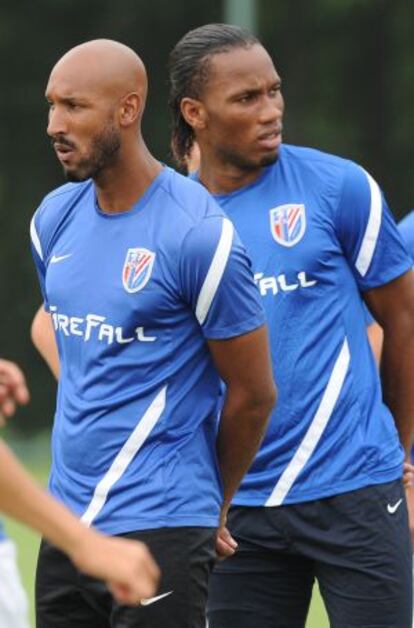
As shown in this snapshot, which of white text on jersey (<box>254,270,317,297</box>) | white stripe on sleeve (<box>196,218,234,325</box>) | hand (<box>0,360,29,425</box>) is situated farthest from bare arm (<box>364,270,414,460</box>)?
hand (<box>0,360,29,425</box>)

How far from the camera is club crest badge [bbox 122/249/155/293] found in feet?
17.4

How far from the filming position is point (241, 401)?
5.44 meters

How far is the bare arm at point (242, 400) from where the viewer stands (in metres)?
5.34

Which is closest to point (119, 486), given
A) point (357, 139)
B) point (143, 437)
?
point (143, 437)

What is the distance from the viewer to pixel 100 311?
5.38m

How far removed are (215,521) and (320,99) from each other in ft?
45.9

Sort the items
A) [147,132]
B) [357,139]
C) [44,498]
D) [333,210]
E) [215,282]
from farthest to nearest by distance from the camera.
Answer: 1. [357,139]
2. [147,132]
3. [333,210]
4. [215,282]
5. [44,498]

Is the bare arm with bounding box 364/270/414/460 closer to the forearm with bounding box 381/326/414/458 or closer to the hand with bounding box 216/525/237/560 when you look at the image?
the forearm with bounding box 381/326/414/458

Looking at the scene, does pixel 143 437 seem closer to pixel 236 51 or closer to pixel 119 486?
pixel 119 486

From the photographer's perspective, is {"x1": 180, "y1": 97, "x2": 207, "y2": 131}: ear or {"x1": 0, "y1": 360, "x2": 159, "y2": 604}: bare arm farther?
{"x1": 180, "y1": 97, "x2": 207, "y2": 131}: ear

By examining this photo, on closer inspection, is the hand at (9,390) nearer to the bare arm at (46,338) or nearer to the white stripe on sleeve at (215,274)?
the white stripe on sleeve at (215,274)

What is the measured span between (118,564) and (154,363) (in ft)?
4.31

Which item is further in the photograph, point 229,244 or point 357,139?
point 357,139

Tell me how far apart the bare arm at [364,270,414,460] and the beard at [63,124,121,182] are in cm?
98
